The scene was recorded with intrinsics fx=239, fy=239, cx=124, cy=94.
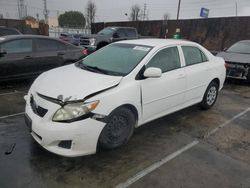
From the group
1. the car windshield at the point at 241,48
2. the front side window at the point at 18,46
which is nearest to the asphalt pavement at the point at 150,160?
the front side window at the point at 18,46

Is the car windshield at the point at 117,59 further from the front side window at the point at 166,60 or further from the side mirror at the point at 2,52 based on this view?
the side mirror at the point at 2,52

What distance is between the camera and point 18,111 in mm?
5008

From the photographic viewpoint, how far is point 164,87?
3975 millimetres

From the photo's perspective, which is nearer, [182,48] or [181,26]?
[182,48]

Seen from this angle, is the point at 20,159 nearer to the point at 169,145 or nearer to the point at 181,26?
the point at 169,145

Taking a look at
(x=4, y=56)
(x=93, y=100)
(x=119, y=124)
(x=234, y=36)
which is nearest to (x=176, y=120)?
(x=119, y=124)

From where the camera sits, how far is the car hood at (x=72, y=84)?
306 centimetres

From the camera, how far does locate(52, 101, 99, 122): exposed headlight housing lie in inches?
114

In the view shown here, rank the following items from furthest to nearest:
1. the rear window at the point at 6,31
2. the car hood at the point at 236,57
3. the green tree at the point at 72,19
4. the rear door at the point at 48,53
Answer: the green tree at the point at 72,19 < the rear window at the point at 6,31 < the car hood at the point at 236,57 < the rear door at the point at 48,53

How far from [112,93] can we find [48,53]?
4.69m

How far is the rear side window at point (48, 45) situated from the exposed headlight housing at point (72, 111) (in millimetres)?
4700

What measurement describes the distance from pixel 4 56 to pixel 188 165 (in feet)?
17.9

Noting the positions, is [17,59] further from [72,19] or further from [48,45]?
[72,19]

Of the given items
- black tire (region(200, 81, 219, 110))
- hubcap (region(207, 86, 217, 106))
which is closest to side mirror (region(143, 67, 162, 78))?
black tire (region(200, 81, 219, 110))
